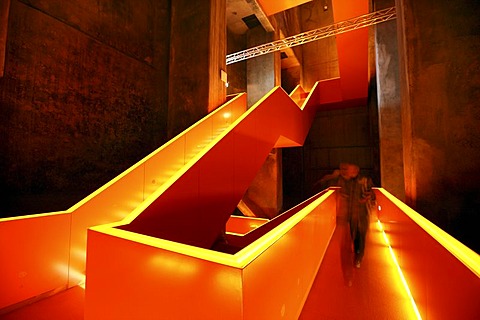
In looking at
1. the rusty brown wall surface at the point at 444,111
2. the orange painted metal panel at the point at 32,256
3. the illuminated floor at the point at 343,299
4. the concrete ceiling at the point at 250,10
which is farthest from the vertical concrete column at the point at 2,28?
the concrete ceiling at the point at 250,10

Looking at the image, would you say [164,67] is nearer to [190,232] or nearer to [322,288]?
[190,232]

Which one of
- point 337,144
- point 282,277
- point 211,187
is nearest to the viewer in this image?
point 282,277

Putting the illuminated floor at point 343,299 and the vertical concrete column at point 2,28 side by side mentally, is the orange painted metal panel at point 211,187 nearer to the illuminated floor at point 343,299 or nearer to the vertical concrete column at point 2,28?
the illuminated floor at point 343,299

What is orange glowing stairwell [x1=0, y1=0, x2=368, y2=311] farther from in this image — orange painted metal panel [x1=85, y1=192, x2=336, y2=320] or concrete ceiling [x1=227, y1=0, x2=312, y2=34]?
concrete ceiling [x1=227, y1=0, x2=312, y2=34]

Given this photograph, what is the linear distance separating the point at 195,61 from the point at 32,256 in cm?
559

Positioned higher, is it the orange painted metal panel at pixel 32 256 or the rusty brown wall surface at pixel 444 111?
the rusty brown wall surface at pixel 444 111

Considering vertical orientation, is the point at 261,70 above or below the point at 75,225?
above

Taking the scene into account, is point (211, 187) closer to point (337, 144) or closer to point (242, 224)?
point (242, 224)

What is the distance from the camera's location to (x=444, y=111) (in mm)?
3330

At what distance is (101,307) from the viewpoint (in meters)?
1.84

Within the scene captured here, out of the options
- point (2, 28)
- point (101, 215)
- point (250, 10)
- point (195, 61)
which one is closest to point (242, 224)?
point (195, 61)

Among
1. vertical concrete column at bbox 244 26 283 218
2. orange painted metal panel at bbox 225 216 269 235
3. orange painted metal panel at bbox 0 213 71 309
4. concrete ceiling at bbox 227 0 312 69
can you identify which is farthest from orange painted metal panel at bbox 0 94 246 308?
concrete ceiling at bbox 227 0 312 69

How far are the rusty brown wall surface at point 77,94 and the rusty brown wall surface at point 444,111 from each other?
6.11 m

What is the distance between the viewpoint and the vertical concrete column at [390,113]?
23.0ft
